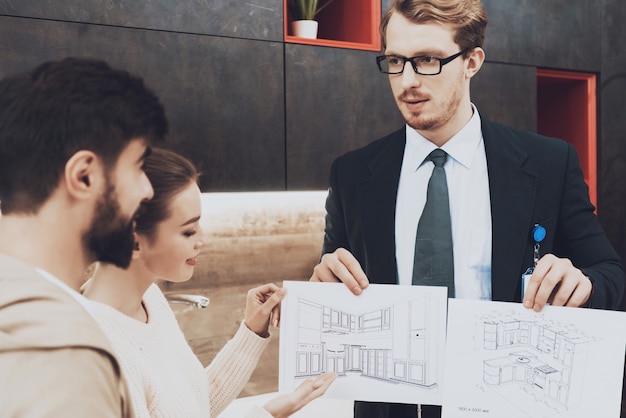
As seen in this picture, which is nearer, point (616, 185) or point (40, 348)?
point (40, 348)

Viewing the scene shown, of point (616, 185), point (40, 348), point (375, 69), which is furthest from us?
point (616, 185)

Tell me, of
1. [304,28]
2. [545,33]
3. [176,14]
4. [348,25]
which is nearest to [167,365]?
[176,14]

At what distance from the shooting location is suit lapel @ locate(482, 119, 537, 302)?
1.25 m

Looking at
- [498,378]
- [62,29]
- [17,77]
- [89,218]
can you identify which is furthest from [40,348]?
[62,29]

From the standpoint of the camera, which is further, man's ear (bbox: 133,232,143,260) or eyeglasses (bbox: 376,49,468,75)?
eyeglasses (bbox: 376,49,468,75)

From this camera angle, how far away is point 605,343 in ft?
3.61

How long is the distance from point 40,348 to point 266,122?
6.00ft

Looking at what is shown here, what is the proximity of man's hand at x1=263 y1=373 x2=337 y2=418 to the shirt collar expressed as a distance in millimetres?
531

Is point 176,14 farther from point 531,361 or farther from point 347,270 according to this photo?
point 531,361

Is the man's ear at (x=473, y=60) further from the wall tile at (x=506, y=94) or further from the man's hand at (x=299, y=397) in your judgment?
the wall tile at (x=506, y=94)

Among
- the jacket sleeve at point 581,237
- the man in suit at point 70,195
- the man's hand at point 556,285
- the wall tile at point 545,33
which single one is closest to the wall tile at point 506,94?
the wall tile at point 545,33

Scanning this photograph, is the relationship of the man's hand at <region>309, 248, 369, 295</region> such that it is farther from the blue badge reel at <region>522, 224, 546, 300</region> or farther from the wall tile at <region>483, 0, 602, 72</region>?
the wall tile at <region>483, 0, 602, 72</region>

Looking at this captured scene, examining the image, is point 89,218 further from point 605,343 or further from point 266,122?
point 266,122

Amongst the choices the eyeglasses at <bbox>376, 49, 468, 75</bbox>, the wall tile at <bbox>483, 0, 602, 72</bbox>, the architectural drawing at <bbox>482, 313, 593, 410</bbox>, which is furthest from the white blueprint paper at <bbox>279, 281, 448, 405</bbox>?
the wall tile at <bbox>483, 0, 602, 72</bbox>
